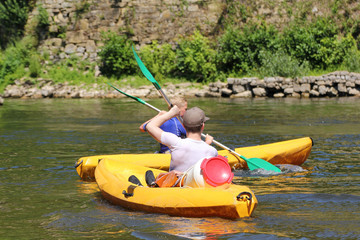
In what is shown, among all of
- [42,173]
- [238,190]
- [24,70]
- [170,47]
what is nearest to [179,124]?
[42,173]

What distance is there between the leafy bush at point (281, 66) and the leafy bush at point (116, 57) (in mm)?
5464

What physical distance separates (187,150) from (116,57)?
63.1ft

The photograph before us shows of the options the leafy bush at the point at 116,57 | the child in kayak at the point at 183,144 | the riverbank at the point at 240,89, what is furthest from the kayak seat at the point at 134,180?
the leafy bush at the point at 116,57

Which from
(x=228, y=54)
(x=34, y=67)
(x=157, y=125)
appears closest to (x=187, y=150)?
(x=157, y=125)

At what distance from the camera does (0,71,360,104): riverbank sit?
67.4 feet

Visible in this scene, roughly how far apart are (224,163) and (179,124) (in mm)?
2244

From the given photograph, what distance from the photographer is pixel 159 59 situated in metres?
23.8

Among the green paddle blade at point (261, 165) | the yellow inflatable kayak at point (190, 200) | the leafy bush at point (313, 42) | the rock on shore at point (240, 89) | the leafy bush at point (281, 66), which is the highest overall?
the leafy bush at point (313, 42)

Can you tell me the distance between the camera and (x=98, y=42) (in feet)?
83.0

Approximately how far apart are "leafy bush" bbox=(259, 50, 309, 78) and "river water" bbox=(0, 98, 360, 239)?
22.7ft

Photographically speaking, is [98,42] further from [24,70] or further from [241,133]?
[241,133]

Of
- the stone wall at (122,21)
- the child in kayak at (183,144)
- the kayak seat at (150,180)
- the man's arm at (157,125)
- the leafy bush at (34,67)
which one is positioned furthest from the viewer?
the stone wall at (122,21)

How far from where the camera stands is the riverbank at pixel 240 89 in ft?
67.4

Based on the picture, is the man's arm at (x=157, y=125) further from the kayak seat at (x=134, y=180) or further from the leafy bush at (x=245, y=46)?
the leafy bush at (x=245, y=46)
